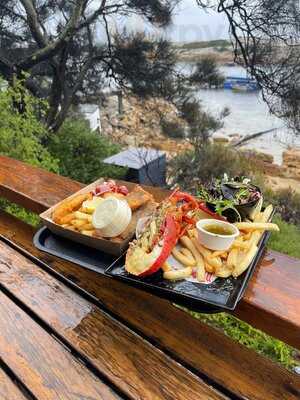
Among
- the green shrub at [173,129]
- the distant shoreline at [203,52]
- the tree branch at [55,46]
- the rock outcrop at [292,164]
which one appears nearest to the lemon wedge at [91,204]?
the distant shoreline at [203,52]

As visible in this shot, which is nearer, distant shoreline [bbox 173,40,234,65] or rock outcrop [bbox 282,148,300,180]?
distant shoreline [bbox 173,40,234,65]

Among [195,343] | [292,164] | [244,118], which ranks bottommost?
[292,164]

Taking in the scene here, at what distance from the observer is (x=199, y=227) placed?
952 mm

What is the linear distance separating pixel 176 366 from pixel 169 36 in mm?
6648

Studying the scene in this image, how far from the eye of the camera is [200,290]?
0.87m

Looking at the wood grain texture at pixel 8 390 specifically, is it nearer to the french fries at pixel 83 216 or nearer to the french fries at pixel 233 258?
the french fries at pixel 83 216

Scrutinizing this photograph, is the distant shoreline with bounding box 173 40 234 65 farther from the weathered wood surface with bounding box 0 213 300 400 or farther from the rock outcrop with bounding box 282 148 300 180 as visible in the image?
the weathered wood surface with bounding box 0 213 300 400

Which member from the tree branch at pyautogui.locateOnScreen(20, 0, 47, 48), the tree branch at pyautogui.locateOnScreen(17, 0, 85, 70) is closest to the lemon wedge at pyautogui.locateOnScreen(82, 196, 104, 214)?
the tree branch at pyautogui.locateOnScreen(17, 0, 85, 70)

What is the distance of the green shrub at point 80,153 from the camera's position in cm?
679

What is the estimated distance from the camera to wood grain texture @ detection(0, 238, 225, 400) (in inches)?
34.0

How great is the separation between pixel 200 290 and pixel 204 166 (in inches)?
265

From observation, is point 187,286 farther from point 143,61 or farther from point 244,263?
point 143,61

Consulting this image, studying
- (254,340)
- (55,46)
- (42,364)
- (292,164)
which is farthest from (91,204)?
(292,164)

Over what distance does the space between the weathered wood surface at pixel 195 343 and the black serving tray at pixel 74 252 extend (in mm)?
155
